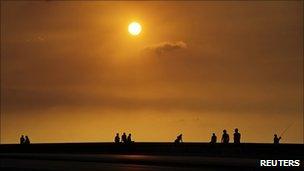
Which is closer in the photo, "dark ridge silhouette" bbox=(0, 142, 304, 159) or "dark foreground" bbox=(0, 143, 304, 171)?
"dark foreground" bbox=(0, 143, 304, 171)

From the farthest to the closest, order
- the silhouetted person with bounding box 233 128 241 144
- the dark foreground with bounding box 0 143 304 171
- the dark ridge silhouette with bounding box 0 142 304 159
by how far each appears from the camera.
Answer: the silhouetted person with bounding box 233 128 241 144 → the dark ridge silhouette with bounding box 0 142 304 159 → the dark foreground with bounding box 0 143 304 171

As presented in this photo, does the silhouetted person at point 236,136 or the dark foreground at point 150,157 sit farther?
the silhouetted person at point 236,136

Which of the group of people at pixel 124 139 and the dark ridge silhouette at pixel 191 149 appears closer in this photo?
the dark ridge silhouette at pixel 191 149

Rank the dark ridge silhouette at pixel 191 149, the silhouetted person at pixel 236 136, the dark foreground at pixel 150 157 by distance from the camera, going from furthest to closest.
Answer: the silhouetted person at pixel 236 136, the dark ridge silhouette at pixel 191 149, the dark foreground at pixel 150 157

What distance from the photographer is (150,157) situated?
47531 mm

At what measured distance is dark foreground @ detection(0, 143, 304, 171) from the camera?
37.3m

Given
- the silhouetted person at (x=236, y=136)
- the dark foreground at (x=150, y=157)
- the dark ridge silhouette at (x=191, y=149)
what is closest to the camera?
the dark foreground at (x=150, y=157)

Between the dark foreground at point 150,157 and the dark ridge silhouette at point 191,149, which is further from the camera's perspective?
the dark ridge silhouette at point 191,149

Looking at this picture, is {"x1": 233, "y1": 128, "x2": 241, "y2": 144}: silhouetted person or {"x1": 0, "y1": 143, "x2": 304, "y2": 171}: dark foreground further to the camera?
{"x1": 233, "y1": 128, "x2": 241, "y2": 144}: silhouetted person

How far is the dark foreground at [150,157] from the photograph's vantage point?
3734 centimetres

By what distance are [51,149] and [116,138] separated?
5793mm

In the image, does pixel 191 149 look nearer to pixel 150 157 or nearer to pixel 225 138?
pixel 225 138

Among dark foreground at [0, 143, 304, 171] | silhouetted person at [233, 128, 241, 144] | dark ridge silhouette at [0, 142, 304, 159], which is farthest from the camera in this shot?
silhouetted person at [233, 128, 241, 144]

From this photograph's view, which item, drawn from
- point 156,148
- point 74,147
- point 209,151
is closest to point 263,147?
point 209,151
